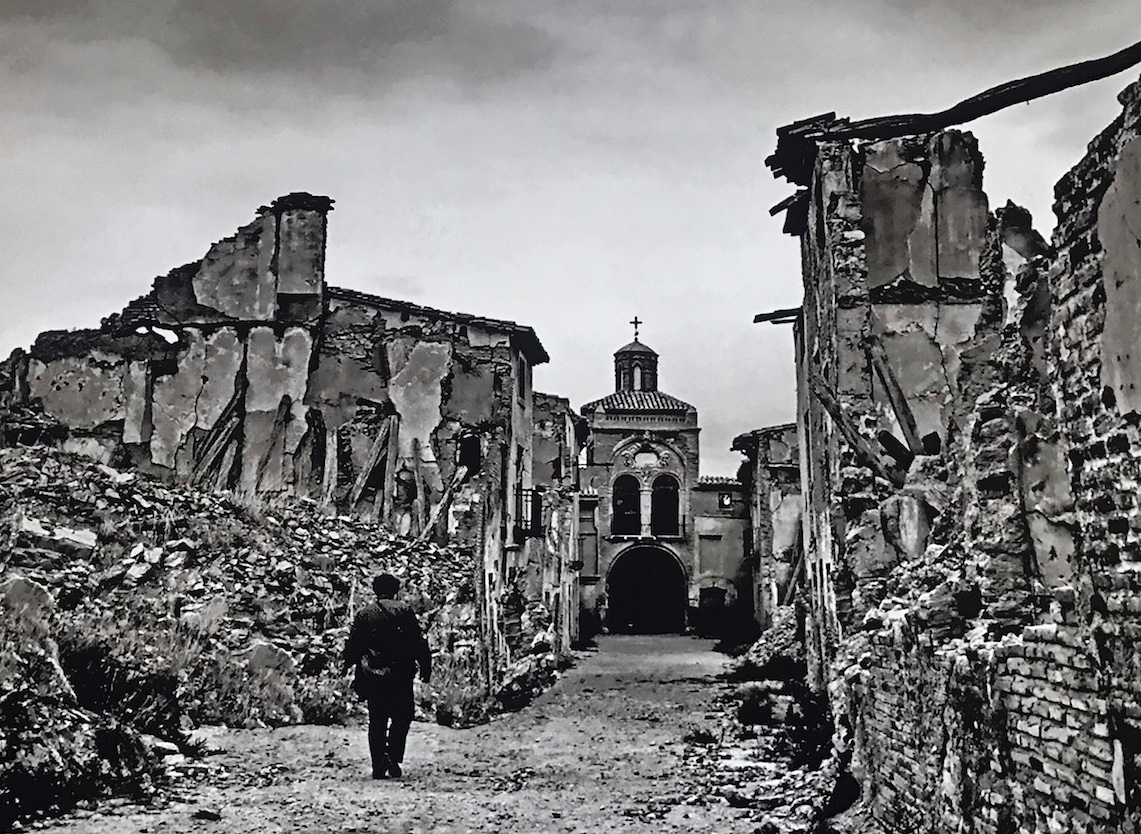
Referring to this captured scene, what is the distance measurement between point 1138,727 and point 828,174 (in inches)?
398

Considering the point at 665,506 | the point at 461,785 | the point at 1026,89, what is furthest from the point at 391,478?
the point at 665,506

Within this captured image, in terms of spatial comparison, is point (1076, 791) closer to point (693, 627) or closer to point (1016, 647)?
point (1016, 647)

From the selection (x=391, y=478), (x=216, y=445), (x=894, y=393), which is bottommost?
(x=391, y=478)

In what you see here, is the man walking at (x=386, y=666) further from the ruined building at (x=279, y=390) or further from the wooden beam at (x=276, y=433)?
the wooden beam at (x=276, y=433)

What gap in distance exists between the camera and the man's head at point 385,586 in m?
8.12

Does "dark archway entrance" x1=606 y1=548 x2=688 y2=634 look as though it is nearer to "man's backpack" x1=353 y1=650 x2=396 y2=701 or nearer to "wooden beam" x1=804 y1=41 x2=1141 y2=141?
"wooden beam" x1=804 y1=41 x2=1141 y2=141

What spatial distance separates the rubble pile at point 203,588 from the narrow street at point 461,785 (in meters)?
0.71

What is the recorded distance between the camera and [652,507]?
42.5 metres

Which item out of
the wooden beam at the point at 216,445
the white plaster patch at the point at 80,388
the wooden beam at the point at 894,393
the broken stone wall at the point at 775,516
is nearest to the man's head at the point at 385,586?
the wooden beam at the point at 894,393

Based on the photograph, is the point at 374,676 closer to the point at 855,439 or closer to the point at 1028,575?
the point at 1028,575

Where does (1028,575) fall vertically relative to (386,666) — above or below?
above

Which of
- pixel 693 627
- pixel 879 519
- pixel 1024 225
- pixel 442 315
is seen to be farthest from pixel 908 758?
pixel 693 627

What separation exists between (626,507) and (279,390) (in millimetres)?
26074

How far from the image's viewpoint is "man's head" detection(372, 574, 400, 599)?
8.12 m
